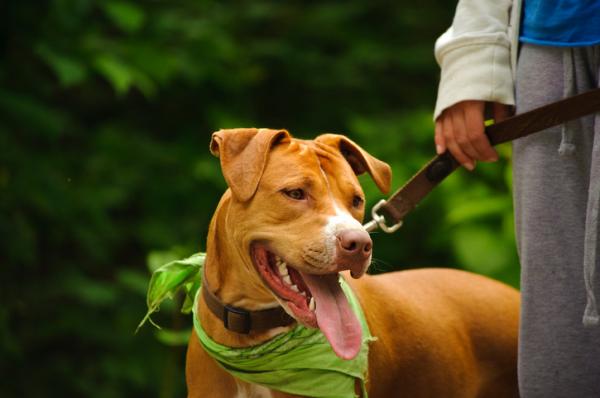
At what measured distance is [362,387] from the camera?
3424 millimetres

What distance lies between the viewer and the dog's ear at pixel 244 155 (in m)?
3.14

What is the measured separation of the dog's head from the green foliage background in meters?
2.12

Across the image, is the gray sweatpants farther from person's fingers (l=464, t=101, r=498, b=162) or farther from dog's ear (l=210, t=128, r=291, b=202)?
dog's ear (l=210, t=128, r=291, b=202)

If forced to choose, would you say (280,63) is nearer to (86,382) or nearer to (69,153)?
(69,153)

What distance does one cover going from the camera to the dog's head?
2994 mm

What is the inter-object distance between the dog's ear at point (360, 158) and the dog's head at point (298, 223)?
0.17m

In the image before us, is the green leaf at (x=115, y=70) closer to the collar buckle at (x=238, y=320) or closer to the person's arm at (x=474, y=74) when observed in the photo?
the collar buckle at (x=238, y=320)

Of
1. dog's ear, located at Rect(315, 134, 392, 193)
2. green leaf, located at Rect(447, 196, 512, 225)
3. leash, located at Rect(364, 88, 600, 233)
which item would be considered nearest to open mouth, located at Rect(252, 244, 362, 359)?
leash, located at Rect(364, 88, 600, 233)

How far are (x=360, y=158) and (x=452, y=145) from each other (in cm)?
35

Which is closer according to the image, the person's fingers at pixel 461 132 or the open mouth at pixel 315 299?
the open mouth at pixel 315 299

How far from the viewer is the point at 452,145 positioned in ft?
11.0

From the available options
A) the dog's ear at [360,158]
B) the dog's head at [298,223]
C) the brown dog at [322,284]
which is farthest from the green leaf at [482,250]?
the dog's head at [298,223]

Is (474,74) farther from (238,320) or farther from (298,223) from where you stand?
(238,320)

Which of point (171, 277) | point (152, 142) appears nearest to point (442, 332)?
point (171, 277)
